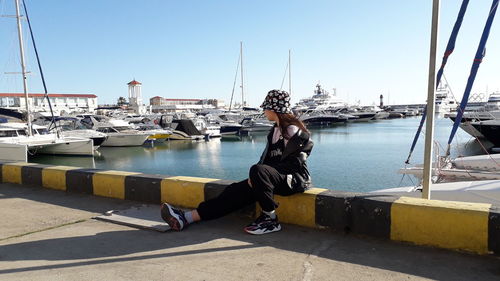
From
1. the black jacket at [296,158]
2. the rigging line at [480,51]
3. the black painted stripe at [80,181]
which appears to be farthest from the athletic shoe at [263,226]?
the rigging line at [480,51]

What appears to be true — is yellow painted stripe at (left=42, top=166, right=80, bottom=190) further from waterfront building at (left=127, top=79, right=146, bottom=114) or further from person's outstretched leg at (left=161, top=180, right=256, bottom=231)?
waterfront building at (left=127, top=79, right=146, bottom=114)

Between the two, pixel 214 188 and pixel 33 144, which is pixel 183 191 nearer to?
pixel 214 188

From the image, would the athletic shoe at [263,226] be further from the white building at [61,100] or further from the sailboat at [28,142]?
the white building at [61,100]

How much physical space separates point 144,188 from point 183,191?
0.71m

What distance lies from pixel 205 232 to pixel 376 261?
1.71 metres

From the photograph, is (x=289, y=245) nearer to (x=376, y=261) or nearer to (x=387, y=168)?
(x=376, y=261)

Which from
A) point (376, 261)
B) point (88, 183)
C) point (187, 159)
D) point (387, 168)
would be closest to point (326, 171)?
point (387, 168)

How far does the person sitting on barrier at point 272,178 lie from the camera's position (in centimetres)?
376

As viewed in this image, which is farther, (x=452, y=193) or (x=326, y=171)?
(x=326, y=171)

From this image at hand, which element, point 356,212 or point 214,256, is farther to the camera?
point 356,212

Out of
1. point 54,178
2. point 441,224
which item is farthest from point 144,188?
point 441,224

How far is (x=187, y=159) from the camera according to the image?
28844 mm

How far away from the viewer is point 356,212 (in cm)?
368

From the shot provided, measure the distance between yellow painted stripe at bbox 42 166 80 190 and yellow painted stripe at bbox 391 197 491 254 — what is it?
16.7ft
